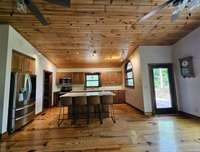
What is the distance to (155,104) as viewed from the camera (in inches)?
201

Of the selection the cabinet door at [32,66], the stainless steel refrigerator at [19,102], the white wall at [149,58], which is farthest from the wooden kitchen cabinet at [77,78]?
the white wall at [149,58]

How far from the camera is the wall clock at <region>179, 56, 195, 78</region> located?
169 inches

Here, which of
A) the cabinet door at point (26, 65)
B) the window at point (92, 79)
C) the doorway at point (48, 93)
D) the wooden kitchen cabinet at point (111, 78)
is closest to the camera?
the cabinet door at point (26, 65)

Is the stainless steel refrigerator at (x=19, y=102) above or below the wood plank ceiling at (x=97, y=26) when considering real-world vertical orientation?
below

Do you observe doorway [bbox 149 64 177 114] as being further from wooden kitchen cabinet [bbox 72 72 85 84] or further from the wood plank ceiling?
wooden kitchen cabinet [bbox 72 72 85 84]

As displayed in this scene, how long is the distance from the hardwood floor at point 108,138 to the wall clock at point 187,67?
1.59 meters

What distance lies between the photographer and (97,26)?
367 cm

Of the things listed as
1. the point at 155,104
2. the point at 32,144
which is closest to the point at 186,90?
the point at 155,104

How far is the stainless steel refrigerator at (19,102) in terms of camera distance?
11.1 feet

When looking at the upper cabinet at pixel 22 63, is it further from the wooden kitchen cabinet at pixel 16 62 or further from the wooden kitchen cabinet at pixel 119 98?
the wooden kitchen cabinet at pixel 119 98

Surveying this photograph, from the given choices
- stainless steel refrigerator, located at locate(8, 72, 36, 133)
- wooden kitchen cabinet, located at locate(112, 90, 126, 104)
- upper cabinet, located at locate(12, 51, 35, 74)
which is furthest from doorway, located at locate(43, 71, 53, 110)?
wooden kitchen cabinet, located at locate(112, 90, 126, 104)

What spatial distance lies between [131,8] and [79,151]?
123 inches

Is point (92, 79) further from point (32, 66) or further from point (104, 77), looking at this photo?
point (32, 66)

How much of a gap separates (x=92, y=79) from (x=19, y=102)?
5.13 meters
